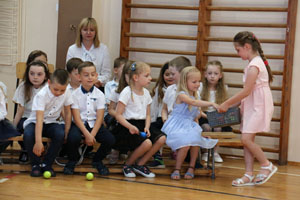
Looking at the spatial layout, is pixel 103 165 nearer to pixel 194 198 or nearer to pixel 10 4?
pixel 194 198

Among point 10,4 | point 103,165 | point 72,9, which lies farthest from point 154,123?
point 10,4

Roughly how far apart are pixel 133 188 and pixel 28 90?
4.67ft

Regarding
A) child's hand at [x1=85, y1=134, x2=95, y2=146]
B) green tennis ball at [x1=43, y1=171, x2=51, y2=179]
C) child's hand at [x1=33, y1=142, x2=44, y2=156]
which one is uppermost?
child's hand at [x1=85, y1=134, x2=95, y2=146]

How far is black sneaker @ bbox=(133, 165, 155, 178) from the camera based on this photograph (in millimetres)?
4230

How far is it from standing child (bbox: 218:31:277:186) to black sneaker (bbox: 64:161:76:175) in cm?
134

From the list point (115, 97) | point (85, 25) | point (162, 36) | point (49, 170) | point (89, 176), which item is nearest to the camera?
point (89, 176)

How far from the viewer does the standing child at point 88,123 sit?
4148 mm

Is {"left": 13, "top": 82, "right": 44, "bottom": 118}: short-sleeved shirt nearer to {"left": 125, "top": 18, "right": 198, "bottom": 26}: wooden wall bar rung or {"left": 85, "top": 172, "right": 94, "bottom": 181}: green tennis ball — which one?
{"left": 85, "top": 172, "right": 94, "bottom": 181}: green tennis ball

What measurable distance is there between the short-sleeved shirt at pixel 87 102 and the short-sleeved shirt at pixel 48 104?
0.49 ft

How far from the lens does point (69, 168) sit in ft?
13.6

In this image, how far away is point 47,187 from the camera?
3.60m

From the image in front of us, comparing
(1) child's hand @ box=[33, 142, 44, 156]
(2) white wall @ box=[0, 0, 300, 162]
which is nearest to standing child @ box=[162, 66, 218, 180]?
(1) child's hand @ box=[33, 142, 44, 156]

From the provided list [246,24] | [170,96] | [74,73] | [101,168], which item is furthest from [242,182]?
[246,24]

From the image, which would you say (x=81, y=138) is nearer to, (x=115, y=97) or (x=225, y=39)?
(x=115, y=97)
